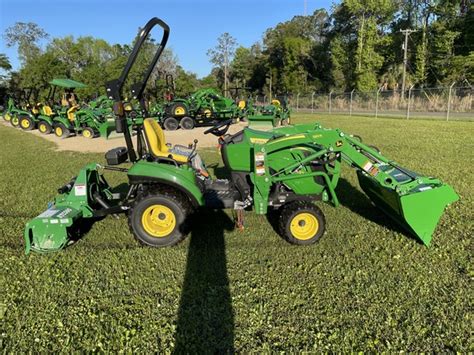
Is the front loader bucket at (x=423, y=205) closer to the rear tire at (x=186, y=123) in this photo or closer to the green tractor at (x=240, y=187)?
the green tractor at (x=240, y=187)

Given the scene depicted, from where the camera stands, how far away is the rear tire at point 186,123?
55.4 ft

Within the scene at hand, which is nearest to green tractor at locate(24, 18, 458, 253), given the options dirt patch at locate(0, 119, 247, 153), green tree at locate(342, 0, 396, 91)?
dirt patch at locate(0, 119, 247, 153)

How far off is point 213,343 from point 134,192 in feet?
7.37

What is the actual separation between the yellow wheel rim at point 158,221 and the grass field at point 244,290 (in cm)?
21

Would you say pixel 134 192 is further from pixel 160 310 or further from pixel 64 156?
pixel 64 156

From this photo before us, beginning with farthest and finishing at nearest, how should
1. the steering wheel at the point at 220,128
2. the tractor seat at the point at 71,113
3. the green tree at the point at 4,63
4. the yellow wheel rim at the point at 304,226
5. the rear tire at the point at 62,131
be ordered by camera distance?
the green tree at the point at 4,63, the tractor seat at the point at 71,113, the rear tire at the point at 62,131, the steering wheel at the point at 220,128, the yellow wheel rim at the point at 304,226

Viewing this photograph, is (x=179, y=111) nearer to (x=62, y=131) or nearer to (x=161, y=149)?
(x=62, y=131)

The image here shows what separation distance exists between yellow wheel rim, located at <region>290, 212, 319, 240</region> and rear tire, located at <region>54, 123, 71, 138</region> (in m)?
13.6

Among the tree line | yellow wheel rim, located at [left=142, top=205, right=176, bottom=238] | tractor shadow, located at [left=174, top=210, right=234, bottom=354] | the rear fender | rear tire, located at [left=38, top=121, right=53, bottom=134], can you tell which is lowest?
tractor shadow, located at [left=174, top=210, right=234, bottom=354]

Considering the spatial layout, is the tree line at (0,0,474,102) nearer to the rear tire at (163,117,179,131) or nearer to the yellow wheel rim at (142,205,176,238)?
the rear tire at (163,117,179,131)

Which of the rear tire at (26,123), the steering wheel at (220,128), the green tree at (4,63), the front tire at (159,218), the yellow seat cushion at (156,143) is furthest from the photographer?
the green tree at (4,63)

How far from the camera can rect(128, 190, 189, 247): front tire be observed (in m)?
3.89

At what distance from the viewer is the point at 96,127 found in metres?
14.9

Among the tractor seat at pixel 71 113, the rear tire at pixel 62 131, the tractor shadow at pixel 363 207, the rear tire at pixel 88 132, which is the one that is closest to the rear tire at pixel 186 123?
the rear tire at pixel 88 132
